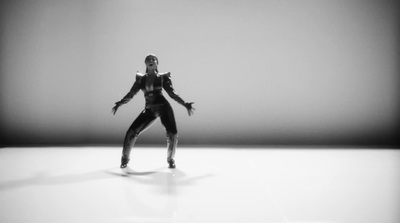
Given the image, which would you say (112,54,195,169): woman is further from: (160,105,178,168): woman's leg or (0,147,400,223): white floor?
(0,147,400,223): white floor

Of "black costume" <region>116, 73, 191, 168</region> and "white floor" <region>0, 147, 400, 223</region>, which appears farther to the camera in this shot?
"black costume" <region>116, 73, 191, 168</region>

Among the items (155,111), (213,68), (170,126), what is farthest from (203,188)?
(213,68)

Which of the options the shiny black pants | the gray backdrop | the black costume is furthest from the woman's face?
the gray backdrop

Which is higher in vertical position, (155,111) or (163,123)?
(155,111)

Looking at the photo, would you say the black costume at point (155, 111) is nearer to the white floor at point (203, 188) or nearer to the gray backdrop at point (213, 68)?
the white floor at point (203, 188)

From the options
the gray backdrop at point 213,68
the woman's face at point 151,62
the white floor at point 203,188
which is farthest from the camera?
the gray backdrop at point 213,68

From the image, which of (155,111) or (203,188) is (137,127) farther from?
(203,188)

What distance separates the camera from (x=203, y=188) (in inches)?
101

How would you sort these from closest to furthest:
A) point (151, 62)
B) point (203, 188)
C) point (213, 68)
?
point (203, 188) → point (151, 62) → point (213, 68)

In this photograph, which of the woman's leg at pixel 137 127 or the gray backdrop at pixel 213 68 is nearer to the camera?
the woman's leg at pixel 137 127

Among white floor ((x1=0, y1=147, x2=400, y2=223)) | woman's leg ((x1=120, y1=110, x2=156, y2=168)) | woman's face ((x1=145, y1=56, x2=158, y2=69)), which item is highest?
woman's face ((x1=145, y1=56, x2=158, y2=69))

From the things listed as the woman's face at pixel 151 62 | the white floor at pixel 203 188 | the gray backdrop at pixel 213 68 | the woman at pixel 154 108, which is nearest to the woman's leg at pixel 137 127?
the woman at pixel 154 108

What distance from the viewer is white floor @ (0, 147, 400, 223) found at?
1.91 meters

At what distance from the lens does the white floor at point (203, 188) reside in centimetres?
191
